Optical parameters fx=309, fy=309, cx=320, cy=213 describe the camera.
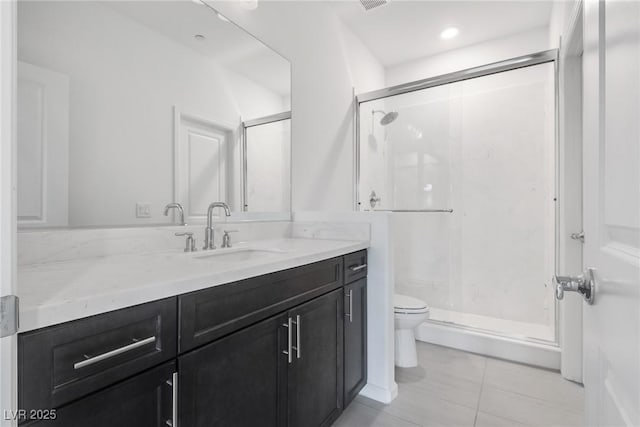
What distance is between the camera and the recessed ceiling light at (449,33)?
2.85m

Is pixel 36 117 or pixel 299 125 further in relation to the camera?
pixel 299 125

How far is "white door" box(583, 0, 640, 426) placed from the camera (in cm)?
41

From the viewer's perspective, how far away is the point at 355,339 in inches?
64.4

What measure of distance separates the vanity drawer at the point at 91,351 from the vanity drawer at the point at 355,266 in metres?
0.93

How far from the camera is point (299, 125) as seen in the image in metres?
2.26

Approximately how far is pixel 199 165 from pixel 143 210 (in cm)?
36

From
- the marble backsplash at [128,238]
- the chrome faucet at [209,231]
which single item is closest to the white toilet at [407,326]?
the marble backsplash at [128,238]

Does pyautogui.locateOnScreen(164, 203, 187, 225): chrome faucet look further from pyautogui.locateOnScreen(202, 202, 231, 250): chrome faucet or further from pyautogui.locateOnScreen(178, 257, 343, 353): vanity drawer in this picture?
pyautogui.locateOnScreen(178, 257, 343, 353): vanity drawer

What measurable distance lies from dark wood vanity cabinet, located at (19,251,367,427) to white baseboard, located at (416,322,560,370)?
126 centimetres

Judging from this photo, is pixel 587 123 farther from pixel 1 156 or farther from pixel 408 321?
pixel 408 321

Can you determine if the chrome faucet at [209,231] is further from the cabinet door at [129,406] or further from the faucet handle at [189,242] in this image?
the cabinet door at [129,406]

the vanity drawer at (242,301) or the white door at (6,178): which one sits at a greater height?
the white door at (6,178)

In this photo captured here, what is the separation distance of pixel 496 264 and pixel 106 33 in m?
3.27

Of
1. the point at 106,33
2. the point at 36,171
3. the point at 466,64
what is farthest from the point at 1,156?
the point at 466,64
